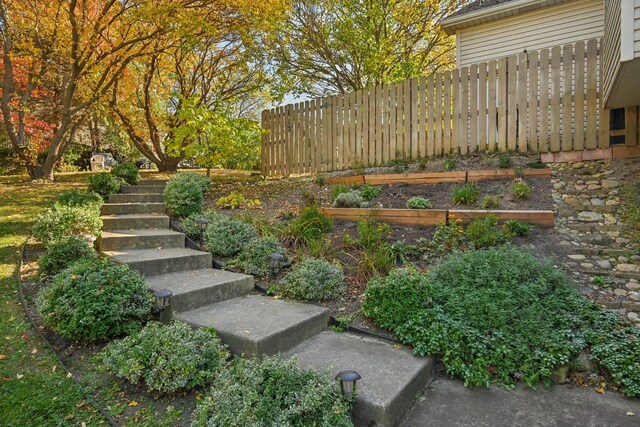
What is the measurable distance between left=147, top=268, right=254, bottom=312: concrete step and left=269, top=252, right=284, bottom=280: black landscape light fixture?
264 millimetres

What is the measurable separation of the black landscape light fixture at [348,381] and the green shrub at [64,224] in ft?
12.9

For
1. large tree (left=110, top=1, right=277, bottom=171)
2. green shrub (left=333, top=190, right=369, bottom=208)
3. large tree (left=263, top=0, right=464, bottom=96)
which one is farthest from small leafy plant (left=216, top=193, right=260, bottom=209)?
large tree (left=263, top=0, right=464, bottom=96)

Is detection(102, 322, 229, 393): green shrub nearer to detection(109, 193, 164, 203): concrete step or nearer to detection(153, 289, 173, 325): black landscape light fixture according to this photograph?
detection(153, 289, 173, 325): black landscape light fixture

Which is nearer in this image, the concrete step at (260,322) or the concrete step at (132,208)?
the concrete step at (260,322)

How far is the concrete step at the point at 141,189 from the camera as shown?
6.50m

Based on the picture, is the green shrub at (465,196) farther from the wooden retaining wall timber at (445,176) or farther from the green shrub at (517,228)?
the green shrub at (517,228)

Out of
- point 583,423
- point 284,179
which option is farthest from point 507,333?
point 284,179

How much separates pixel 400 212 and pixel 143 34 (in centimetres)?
680

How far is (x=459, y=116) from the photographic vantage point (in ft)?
20.9

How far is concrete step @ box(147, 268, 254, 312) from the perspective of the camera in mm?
3141

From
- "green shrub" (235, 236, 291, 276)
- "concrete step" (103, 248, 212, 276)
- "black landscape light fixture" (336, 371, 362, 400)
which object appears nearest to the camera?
"black landscape light fixture" (336, 371, 362, 400)

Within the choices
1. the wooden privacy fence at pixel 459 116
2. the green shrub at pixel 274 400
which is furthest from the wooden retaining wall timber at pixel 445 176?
the green shrub at pixel 274 400

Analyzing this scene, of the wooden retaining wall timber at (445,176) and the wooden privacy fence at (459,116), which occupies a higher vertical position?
the wooden privacy fence at (459,116)

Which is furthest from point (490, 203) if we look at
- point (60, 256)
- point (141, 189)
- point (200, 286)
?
point (141, 189)
